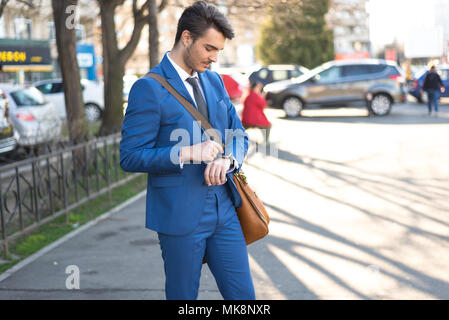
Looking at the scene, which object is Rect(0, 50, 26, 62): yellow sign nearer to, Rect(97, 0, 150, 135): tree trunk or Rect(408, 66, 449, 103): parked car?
Rect(408, 66, 449, 103): parked car

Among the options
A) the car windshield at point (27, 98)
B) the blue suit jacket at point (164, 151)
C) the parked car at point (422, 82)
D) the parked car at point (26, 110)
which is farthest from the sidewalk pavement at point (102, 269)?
the parked car at point (422, 82)

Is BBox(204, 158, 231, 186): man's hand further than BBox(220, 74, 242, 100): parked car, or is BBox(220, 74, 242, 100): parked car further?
BBox(220, 74, 242, 100): parked car

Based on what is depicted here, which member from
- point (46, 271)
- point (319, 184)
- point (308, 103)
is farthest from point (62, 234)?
point (308, 103)

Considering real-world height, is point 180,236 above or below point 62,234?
above

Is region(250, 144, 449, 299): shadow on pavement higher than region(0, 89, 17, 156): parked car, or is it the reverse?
region(0, 89, 17, 156): parked car

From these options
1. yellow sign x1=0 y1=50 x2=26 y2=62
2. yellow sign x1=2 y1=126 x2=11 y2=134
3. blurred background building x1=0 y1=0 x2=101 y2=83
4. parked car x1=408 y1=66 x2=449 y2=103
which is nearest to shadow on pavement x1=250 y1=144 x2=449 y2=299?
yellow sign x1=2 y1=126 x2=11 y2=134

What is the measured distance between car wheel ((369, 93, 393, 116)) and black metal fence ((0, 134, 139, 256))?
13213 millimetres

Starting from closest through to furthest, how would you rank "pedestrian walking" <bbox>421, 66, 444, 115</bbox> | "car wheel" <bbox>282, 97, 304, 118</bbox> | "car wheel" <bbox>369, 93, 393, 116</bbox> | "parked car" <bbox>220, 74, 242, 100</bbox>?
"pedestrian walking" <bbox>421, 66, 444, 115</bbox>
"car wheel" <bbox>369, 93, 393, 116</bbox>
"car wheel" <bbox>282, 97, 304, 118</bbox>
"parked car" <bbox>220, 74, 242, 100</bbox>

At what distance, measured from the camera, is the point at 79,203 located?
26.8 ft

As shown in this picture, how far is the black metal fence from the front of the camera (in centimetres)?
668

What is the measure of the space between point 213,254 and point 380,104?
19005mm

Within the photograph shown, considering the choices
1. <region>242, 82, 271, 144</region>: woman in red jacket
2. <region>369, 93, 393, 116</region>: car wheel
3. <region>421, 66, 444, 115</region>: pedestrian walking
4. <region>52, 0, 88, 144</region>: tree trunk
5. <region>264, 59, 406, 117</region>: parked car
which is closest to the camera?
<region>52, 0, 88, 144</region>: tree trunk

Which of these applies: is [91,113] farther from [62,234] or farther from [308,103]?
[62,234]

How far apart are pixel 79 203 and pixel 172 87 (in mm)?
5600
